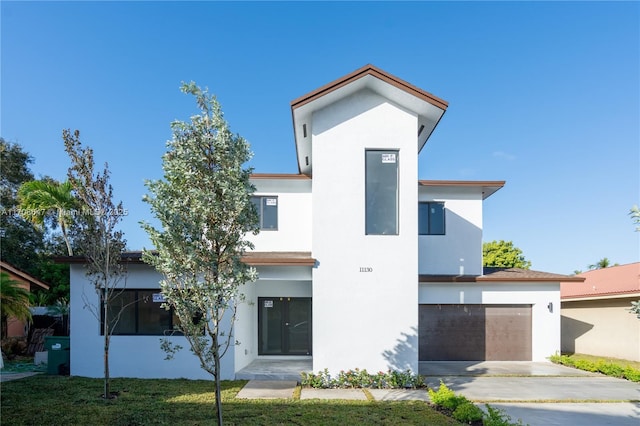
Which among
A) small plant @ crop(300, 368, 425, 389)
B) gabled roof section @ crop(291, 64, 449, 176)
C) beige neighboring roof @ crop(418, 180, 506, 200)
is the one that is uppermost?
gabled roof section @ crop(291, 64, 449, 176)

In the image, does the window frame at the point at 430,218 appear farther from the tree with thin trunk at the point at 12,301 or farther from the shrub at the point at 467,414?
the tree with thin trunk at the point at 12,301

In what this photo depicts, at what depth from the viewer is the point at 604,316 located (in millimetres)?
15641

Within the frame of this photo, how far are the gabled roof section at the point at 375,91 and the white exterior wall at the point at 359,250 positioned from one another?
236 millimetres

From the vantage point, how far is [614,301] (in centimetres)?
1516

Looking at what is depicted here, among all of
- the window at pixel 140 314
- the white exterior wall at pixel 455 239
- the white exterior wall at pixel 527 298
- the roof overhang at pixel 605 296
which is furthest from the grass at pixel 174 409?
the roof overhang at pixel 605 296

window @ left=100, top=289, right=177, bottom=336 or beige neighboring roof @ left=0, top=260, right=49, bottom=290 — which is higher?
beige neighboring roof @ left=0, top=260, right=49, bottom=290

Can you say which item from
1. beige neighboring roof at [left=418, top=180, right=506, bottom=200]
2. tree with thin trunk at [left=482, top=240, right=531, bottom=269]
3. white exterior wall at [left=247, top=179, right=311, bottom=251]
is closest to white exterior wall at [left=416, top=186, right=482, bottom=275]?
beige neighboring roof at [left=418, top=180, right=506, bottom=200]

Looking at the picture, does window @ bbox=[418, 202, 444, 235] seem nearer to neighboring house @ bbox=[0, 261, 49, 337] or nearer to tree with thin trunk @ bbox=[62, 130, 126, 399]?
tree with thin trunk @ bbox=[62, 130, 126, 399]

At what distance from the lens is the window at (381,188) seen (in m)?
10.2

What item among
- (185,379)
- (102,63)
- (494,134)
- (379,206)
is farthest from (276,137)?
(185,379)

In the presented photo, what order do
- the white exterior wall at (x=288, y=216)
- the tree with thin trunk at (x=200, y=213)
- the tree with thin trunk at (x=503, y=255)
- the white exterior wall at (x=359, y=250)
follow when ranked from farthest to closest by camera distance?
the tree with thin trunk at (x=503, y=255)
the white exterior wall at (x=288, y=216)
the white exterior wall at (x=359, y=250)
the tree with thin trunk at (x=200, y=213)

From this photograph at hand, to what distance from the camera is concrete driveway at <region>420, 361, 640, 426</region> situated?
7508mm

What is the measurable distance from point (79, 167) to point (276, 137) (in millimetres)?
14360

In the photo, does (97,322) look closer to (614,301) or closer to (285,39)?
(285,39)
